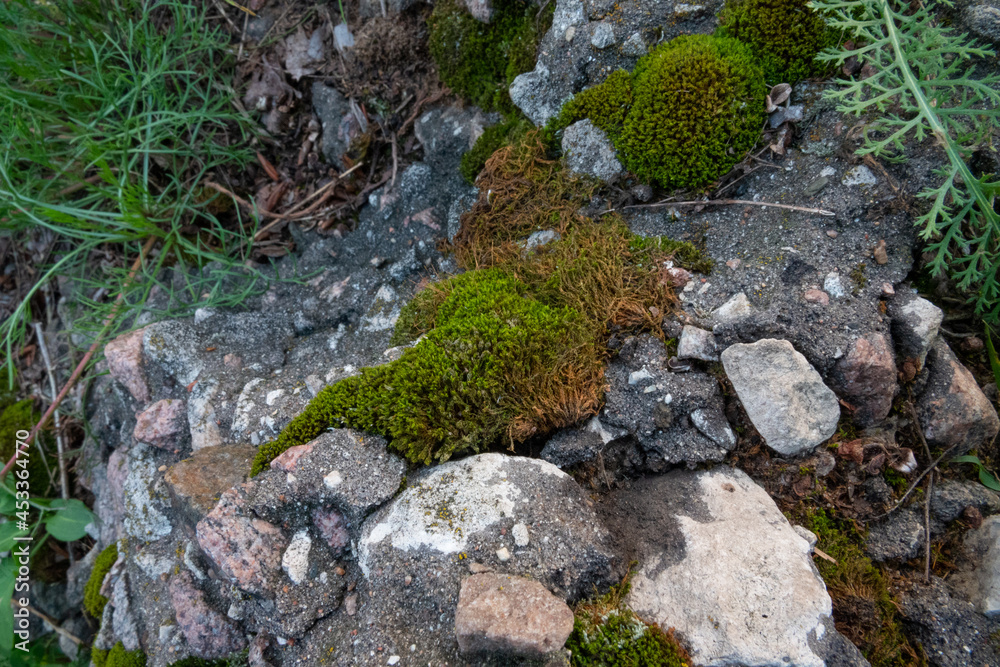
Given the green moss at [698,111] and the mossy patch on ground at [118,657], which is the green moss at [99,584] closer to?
the mossy patch on ground at [118,657]

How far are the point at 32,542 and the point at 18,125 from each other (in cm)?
364

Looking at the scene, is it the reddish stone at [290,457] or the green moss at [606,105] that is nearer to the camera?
the reddish stone at [290,457]

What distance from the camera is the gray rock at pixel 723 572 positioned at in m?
2.30

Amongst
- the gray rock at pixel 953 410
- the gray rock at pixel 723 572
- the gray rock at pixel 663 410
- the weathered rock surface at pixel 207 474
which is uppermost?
the weathered rock surface at pixel 207 474

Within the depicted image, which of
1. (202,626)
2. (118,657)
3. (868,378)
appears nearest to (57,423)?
(118,657)

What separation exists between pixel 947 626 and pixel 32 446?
7.20 m

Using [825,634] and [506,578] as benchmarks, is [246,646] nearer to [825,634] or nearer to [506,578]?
[506,578]

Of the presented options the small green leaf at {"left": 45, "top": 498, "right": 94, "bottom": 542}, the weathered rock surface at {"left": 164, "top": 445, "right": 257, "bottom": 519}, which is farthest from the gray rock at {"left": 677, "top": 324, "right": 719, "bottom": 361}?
the small green leaf at {"left": 45, "top": 498, "right": 94, "bottom": 542}

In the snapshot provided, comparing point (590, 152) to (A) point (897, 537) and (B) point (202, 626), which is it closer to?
(A) point (897, 537)

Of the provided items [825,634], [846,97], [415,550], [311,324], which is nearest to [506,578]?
[415,550]

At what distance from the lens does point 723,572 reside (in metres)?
2.50

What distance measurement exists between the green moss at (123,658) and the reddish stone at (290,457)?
164 cm

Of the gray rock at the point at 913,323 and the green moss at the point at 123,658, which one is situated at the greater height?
the green moss at the point at 123,658

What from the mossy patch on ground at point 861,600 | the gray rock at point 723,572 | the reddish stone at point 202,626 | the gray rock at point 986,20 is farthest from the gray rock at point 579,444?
the gray rock at point 986,20
